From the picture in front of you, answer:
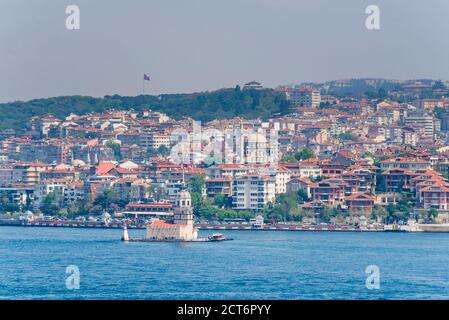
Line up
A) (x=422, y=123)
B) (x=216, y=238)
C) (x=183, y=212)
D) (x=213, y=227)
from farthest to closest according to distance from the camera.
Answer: (x=422, y=123), (x=213, y=227), (x=183, y=212), (x=216, y=238)

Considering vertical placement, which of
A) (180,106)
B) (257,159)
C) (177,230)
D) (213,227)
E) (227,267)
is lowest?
(227,267)

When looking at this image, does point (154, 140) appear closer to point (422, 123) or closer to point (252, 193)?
point (422, 123)

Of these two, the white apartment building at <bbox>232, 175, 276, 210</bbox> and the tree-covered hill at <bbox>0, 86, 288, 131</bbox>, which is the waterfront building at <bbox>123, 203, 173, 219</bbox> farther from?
the tree-covered hill at <bbox>0, 86, 288, 131</bbox>

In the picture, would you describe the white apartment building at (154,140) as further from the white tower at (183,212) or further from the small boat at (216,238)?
the small boat at (216,238)

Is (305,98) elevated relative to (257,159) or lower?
elevated

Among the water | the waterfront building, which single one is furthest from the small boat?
the waterfront building

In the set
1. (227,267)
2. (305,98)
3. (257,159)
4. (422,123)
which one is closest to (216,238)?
(227,267)

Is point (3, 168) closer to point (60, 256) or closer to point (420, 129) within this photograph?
point (420, 129)
